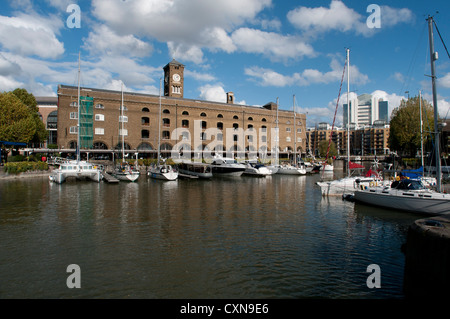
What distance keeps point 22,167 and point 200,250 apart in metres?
41.7

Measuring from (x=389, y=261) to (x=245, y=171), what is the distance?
4030cm

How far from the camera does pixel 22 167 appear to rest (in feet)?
135

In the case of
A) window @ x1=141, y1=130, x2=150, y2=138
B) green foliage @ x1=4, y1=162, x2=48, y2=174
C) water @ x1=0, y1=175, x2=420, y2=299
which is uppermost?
window @ x1=141, y1=130, x2=150, y2=138

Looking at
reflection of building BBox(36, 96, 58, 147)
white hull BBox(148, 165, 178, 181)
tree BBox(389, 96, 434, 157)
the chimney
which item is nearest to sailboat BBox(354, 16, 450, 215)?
white hull BBox(148, 165, 178, 181)

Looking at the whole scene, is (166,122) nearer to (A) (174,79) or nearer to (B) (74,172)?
(A) (174,79)

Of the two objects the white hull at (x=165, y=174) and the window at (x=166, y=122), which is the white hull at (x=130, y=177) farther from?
the window at (x=166, y=122)

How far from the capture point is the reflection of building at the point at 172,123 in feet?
183

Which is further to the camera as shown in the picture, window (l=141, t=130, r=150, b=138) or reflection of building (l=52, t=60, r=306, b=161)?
window (l=141, t=130, r=150, b=138)

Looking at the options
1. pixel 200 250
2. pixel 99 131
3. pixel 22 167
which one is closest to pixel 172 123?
pixel 99 131

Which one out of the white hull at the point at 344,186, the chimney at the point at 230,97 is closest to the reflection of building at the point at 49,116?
the chimney at the point at 230,97

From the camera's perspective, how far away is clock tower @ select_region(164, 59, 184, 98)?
7625 centimetres

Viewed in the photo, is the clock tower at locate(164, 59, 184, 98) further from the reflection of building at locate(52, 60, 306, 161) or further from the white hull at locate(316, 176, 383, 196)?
the white hull at locate(316, 176, 383, 196)

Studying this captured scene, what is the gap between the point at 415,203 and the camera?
17594 millimetres

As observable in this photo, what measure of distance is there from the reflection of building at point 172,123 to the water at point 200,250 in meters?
29.6
